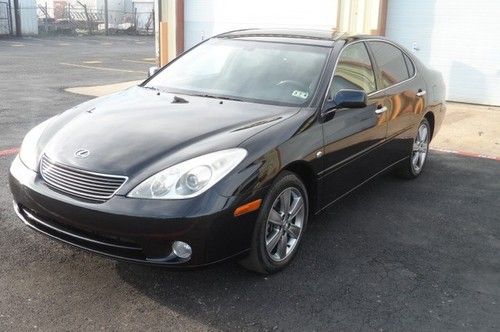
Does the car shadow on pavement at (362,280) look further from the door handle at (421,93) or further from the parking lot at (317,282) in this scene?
the door handle at (421,93)

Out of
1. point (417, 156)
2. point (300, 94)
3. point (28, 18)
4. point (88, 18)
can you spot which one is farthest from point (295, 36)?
point (88, 18)

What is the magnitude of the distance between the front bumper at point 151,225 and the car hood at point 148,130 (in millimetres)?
240

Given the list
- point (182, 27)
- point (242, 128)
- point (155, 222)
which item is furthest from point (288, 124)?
point (182, 27)

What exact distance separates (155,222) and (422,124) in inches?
153

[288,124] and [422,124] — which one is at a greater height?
[288,124]

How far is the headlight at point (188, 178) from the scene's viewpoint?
10.2 feet

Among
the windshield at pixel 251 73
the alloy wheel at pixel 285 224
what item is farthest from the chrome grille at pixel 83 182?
the windshield at pixel 251 73

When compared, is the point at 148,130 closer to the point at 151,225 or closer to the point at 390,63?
the point at 151,225

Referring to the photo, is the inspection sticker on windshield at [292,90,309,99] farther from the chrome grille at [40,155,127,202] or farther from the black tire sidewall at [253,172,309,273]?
the chrome grille at [40,155,127,202]

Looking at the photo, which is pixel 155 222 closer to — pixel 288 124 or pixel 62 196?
pixel 62 196

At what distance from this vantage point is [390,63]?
5.39 meters

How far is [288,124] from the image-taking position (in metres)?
3.73

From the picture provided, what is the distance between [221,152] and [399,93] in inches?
101

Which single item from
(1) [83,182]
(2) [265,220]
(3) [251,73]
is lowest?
(2) [265,220]
